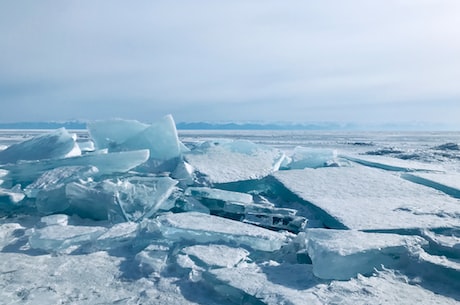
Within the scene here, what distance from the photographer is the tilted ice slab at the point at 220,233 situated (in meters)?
2.02

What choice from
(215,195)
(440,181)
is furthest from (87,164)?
(440,181)

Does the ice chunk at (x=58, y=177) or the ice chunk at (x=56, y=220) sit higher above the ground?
the ice chunk at (x=58, y=177)

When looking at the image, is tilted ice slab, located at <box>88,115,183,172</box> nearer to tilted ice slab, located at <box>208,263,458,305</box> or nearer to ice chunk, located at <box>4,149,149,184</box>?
ice chunk, located at <box>4,149,149,184</box>

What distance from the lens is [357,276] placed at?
1.63 meters

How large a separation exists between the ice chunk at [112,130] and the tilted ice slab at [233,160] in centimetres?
93

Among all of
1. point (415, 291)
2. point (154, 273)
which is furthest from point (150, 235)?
point (415, 291)

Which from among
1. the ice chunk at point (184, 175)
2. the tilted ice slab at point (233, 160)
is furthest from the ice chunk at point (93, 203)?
the tilted ice slab at point (233, 160)

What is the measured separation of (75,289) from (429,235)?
5.74ft

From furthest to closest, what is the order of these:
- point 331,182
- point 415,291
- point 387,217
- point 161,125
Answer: point 161,125, point 331,182, point 387,217, point 415,291

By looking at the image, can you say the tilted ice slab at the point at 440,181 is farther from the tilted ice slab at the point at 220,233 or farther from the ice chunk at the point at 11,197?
the ice chunk at the point at 11,197

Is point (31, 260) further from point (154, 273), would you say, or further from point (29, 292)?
point (154, 273)

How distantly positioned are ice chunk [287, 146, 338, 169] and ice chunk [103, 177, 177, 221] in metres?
2.12

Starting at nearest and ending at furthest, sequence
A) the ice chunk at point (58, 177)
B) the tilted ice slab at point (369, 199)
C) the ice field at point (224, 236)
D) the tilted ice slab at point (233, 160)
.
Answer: the ice field at point (224, 236) → the tilted ice slab at point (369, 199) → the ice chunk at point (58, 177) → the tilted ice slab at point (233, 160)

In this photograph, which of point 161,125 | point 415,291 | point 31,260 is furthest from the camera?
point 161,125
